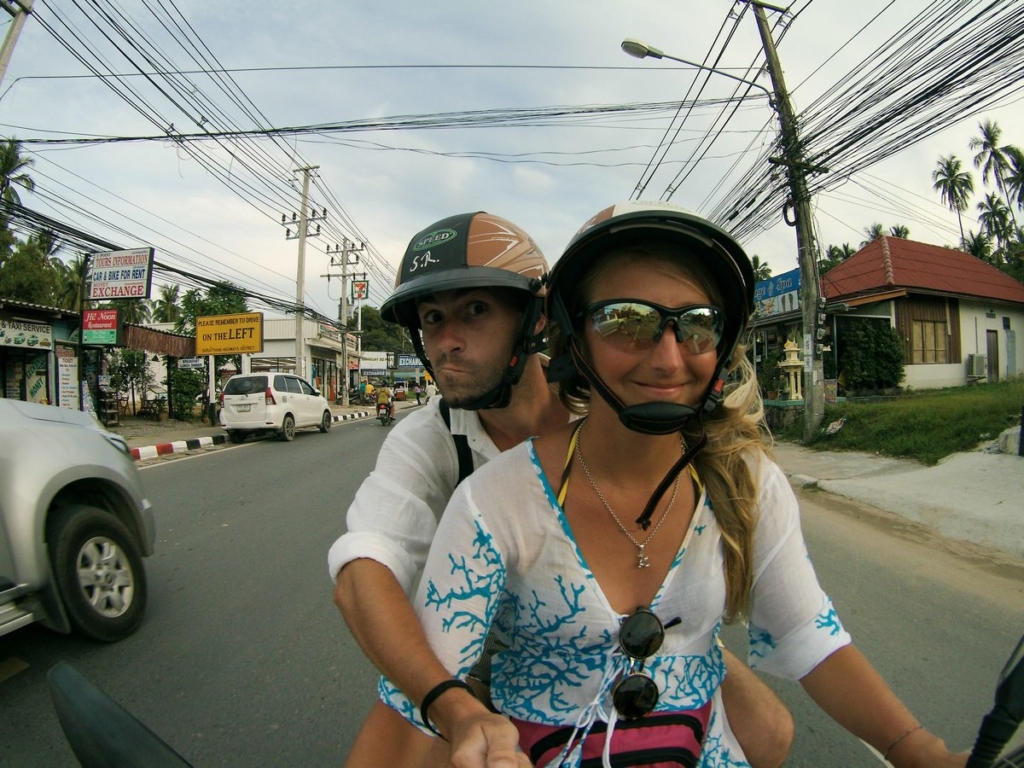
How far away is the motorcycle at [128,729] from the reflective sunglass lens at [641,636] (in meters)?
0.46

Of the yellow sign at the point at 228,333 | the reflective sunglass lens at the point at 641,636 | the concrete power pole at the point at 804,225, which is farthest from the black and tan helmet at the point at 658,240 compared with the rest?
the yellow sign at the point at 228,333

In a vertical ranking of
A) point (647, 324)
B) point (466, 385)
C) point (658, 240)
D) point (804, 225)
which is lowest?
point (466, 385)

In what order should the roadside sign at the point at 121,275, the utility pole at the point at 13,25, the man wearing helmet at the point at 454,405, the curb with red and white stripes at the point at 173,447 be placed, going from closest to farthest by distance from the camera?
the man wearing helmet at the point at 454,405 < the utility pole at the point at 13,25 < the curb with red and white stripes at the point at 173,447 < the roadside sign at the point at 121,275

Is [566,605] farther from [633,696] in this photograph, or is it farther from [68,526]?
[68,526]

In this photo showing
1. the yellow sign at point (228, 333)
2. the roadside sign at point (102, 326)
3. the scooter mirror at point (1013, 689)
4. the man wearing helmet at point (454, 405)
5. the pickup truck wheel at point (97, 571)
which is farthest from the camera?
the yellow sign at point (228, 333)

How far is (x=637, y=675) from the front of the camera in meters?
1.10

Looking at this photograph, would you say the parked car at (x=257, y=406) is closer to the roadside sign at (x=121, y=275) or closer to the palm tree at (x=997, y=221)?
the roadside sign at (x=121, y=275)

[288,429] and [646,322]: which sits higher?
[646,322]

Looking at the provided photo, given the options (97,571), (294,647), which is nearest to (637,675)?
(294,647)

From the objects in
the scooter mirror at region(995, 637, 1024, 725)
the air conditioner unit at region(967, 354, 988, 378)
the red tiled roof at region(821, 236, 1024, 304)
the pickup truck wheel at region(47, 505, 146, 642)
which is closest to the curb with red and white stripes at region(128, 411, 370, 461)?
the pickup truck wheel at region(47, 505, 146, 642)

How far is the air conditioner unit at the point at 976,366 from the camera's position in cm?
2116

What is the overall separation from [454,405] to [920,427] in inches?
441

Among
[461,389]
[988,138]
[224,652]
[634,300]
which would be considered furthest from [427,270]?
[988,138]

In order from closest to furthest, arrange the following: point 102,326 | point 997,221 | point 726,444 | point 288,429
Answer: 1. point 726,444
2. point 102,326
3. point 288,429
4. point 997,221
